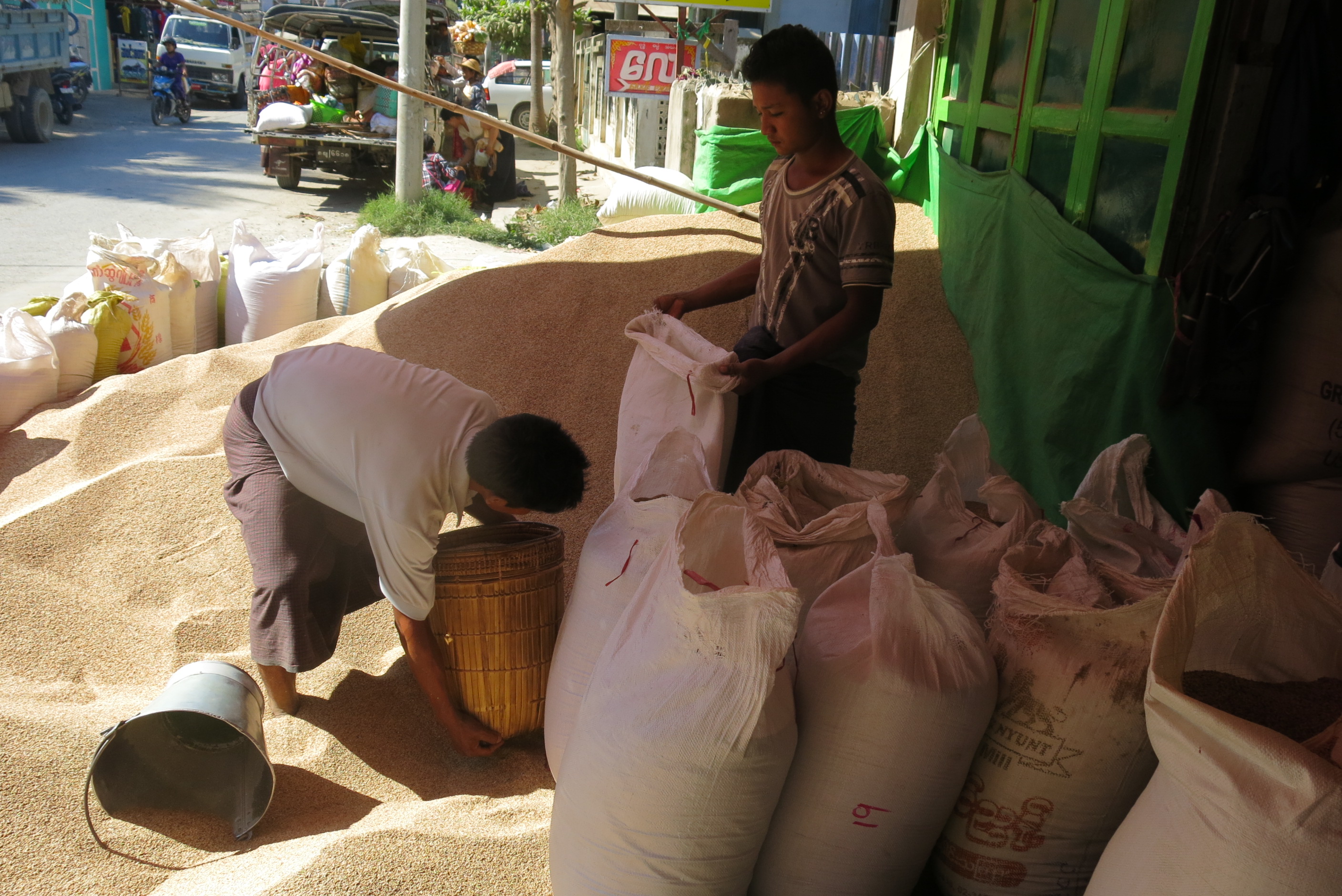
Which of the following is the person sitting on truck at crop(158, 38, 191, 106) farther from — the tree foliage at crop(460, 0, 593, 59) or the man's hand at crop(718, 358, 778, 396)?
the man's hand at crop(718, 358, 778, 396)

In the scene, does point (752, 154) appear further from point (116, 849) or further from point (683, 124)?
point (116, 849)

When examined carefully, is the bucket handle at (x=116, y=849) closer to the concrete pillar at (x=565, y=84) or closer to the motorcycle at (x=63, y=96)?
the concrete pillar at (x=565, y=84)

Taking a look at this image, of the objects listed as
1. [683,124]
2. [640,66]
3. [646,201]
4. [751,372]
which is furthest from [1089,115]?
[640,66]

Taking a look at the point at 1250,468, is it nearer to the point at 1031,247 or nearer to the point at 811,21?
the point at 1031,247

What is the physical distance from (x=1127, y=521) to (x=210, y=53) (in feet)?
66.8

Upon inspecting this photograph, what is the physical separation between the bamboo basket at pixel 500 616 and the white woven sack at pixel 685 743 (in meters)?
0.54

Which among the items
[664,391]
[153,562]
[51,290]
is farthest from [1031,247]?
[51,290]

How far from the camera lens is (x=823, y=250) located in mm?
2008

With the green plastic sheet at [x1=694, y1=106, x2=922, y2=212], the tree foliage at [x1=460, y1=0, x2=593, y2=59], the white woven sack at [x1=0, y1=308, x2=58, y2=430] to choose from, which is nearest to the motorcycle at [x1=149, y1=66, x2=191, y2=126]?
the tree foliage at [x1=460, y1=0, x2=593, y2=59]

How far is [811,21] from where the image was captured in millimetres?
9055

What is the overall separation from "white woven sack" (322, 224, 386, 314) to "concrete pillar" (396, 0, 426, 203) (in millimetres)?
2872

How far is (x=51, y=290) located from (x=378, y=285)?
2.45 meters

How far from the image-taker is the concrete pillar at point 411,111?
7.14 metres

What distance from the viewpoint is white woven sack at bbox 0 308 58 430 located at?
3.50 metres
